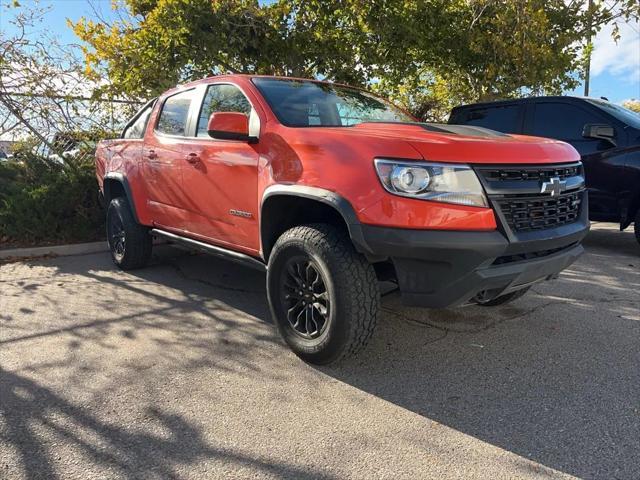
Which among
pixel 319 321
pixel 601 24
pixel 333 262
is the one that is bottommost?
pixel 319 321

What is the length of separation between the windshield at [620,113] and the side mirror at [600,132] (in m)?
0.29

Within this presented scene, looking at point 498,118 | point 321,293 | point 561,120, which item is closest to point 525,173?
point 321,293

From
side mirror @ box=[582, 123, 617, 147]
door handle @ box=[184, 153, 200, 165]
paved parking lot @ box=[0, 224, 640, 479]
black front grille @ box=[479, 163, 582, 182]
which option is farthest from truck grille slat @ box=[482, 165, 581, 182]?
side mirror @ box=[582, 123, 617, 147]

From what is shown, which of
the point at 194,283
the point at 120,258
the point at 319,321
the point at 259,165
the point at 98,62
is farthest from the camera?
the point at 98,62

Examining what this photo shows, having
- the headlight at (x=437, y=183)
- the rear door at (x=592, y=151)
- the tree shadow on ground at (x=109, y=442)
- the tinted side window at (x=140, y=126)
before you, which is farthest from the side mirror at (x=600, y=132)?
the tree shadow on ground at (x=109, y=442)

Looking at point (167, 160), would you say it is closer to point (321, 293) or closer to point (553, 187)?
point (321, 293)

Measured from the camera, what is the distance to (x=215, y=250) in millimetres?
4055

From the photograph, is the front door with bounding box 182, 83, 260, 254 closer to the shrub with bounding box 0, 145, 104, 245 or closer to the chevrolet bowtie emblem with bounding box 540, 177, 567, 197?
the chevrolet bowtie emblem with bounding box 540, 177, 567, 197

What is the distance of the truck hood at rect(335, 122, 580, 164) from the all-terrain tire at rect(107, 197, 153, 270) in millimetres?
2994

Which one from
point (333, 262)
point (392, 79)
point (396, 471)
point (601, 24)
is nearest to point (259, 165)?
point (333, 262)

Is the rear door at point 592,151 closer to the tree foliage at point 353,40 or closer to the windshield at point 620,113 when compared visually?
the windshield at point 620,113

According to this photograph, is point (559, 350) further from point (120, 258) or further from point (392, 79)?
point (392, 79)

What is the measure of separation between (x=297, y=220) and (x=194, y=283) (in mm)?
2162

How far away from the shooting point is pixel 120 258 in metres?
5.62
